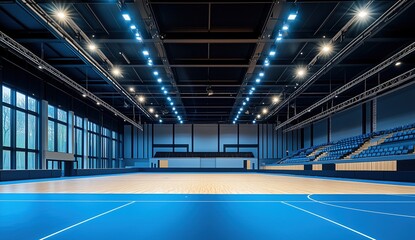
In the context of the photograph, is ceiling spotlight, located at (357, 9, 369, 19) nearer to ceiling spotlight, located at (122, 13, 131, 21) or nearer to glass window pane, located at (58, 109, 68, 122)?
ceiling spotlight, located at (122, 13, 131, 21)

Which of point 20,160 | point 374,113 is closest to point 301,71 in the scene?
point 374,113

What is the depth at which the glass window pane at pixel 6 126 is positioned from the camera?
56.6 ft

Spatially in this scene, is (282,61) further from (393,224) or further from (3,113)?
(3,113)

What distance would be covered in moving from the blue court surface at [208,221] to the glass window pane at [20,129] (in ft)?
47.9

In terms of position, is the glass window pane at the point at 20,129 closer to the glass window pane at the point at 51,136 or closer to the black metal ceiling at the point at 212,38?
the glass window pane at the point at 51,136

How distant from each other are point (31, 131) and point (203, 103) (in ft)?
45.8

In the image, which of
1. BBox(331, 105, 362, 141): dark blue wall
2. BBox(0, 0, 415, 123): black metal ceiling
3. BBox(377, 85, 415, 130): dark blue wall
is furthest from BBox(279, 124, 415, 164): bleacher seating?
BBox(0, 0, 415, 123): black metal ceiling

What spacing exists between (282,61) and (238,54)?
271cm

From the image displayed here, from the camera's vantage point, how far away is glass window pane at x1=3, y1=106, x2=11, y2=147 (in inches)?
679

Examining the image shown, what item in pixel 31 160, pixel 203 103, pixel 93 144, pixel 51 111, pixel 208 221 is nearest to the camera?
pixel 208 221

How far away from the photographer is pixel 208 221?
4234mm

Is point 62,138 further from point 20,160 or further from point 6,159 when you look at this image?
point 6,159

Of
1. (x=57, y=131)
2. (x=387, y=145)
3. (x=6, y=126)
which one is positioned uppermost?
(x=6, y=126)

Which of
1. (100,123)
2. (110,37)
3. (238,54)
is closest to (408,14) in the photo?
(238,54)
